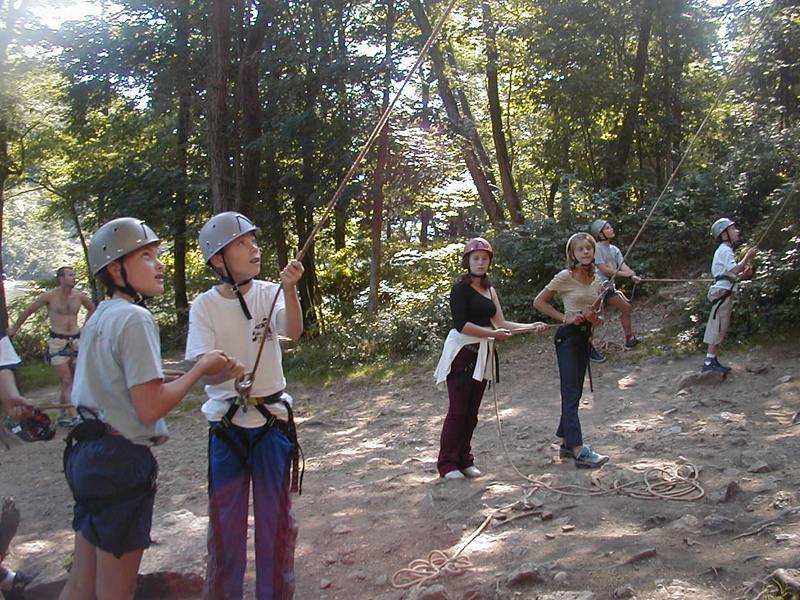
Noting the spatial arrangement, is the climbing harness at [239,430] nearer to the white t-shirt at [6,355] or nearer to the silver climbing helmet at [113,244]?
the silver climbing helmet at [113,244]

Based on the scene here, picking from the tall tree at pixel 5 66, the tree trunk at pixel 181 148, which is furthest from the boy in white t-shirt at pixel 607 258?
the tall tree at pixel 5 66

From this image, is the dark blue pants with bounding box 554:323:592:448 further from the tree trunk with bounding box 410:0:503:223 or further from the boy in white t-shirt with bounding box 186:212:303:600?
the tree trunk with bounding box 410:0:503:223

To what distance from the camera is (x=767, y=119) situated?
16.5 m

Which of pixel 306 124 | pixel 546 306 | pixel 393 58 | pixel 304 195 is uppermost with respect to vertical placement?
pixel 393 58

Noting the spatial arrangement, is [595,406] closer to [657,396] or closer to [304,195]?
[657,396]

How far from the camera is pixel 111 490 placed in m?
3.08

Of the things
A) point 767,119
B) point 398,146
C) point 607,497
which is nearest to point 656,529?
point 607,497

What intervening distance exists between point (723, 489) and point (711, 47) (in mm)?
17162

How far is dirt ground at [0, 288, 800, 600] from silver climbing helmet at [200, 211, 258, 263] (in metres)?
2.15

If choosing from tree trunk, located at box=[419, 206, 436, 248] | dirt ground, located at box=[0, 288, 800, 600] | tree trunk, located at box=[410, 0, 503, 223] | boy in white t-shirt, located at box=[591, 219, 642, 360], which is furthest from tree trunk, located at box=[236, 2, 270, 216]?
boy in white t-shirt, located at box=[591, 219, 642, 360]

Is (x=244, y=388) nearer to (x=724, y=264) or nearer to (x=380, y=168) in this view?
(x=724, y=264)

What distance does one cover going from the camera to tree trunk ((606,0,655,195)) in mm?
18938

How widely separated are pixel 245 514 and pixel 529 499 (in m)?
2.61

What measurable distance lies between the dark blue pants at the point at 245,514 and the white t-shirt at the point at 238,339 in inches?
4.5
